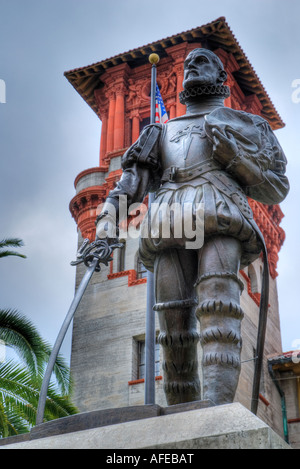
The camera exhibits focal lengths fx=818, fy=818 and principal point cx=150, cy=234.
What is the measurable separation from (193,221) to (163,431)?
5.92ft

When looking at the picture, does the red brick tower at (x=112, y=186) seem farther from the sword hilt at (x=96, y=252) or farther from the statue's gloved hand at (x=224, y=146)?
the statue's gloved hand at (x=224, y=146)

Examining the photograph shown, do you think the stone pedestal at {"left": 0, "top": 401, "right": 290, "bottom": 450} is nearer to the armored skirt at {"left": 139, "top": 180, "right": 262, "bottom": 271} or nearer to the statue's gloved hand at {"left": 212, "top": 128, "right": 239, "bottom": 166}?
the armored skirt at {"left": 139, "top": 180, "right": 262, "bottom": 271}

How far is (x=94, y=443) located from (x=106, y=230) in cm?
202

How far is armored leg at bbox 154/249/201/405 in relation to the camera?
596 centimetres

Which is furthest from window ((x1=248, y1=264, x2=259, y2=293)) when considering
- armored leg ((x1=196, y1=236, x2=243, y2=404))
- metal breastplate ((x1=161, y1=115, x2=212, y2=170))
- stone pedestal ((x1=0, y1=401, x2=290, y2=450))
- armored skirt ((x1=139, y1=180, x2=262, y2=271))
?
stone pedestal ((x1=0, y1=401, x2=290, y2=450))

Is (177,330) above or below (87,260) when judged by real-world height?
below

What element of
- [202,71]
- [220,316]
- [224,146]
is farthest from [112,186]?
[220,316]

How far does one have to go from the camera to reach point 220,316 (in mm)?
5676

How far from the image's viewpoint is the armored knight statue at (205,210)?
5.68 meters

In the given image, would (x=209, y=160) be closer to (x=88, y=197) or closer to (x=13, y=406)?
(x=13, y=406)

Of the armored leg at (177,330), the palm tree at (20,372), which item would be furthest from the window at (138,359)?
the armored leg at (177,330)

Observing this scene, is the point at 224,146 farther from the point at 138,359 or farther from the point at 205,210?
the point at 138,359
